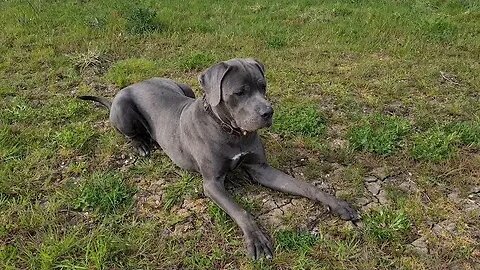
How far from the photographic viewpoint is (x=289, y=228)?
335cm

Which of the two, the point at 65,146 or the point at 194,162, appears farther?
the point at 65,146

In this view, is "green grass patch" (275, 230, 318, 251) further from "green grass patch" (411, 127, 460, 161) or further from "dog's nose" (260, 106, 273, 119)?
"green grass patch" (411, 127, 460, 161)

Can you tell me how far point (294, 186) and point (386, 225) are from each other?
686 millimetres

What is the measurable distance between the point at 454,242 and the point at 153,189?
2.18 meters

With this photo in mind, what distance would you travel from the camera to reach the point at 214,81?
3270 millimetres

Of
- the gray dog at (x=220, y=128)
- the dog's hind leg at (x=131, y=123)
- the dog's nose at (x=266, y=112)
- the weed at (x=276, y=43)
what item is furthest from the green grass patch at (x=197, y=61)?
the dog's nose at (x=266, y=112)

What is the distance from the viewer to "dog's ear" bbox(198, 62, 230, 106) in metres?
3.25

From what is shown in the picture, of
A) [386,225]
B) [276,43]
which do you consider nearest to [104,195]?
[386,225]

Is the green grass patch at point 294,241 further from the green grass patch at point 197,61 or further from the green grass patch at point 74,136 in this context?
the green grass patch at point 197,61

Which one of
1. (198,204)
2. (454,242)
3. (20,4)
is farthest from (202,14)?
(454,242)

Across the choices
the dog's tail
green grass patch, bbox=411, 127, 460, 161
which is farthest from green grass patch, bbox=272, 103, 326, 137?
the dog's tail

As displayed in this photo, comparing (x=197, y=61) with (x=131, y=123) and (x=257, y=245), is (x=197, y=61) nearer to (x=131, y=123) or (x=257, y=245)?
(x=131, y=123)

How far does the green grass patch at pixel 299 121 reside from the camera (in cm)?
453

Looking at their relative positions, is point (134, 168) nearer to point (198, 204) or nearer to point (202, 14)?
point (198, 204)
